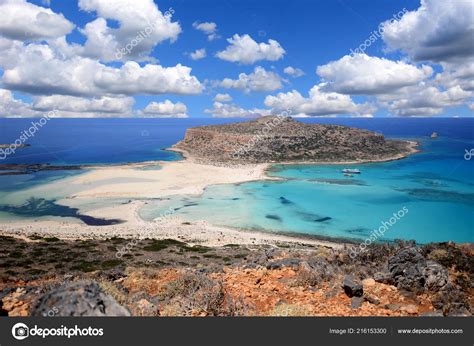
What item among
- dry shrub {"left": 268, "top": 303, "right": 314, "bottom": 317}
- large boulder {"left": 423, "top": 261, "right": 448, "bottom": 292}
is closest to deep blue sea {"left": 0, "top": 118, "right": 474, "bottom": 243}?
large boulder {"left": 423, "top": 261, "right": 448, "bottom": 292}

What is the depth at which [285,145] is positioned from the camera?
12694cm

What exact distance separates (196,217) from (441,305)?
46637 mm

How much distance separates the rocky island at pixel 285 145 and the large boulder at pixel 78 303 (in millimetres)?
104710

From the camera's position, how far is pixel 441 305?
908cm

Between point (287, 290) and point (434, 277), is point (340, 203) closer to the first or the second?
point (434, 277)

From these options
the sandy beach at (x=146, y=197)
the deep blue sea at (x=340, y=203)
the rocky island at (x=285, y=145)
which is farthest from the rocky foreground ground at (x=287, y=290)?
the rocky island at (x=285, y=145)

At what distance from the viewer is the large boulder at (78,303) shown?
6020mm

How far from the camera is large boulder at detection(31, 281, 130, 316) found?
602 cm

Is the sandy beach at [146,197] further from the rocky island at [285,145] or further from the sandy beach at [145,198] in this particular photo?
the rocky island at [285,145]

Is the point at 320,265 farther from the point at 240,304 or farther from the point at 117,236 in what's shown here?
the point at 117,236

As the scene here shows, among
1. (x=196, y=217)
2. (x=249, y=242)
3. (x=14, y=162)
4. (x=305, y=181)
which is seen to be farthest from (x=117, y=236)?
(x=14, y=162)

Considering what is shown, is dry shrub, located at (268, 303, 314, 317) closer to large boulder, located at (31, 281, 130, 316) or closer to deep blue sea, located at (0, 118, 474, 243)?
large boulder, located at (31, 281, 130, 316)

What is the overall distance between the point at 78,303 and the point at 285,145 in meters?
123

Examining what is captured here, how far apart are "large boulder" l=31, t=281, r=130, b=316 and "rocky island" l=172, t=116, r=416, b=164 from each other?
344 ft
